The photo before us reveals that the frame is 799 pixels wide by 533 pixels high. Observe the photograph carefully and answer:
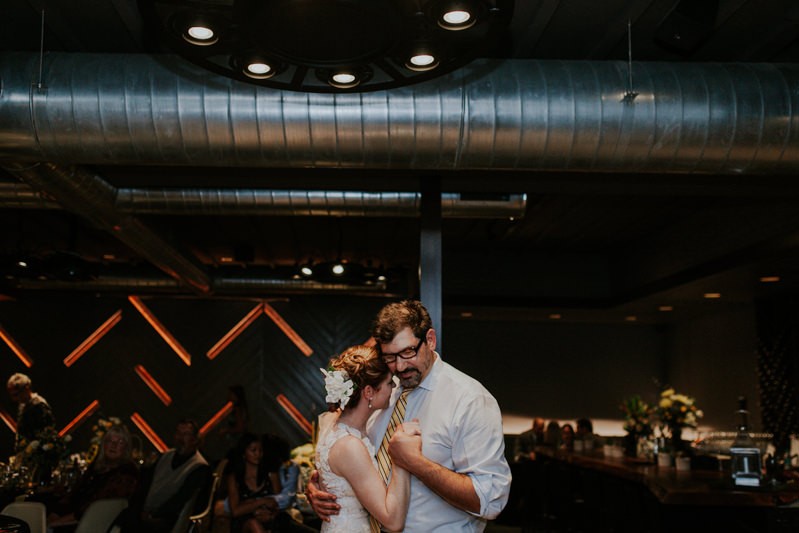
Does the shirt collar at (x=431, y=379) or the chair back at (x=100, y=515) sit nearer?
the shirt collar at (x=431, y=379)

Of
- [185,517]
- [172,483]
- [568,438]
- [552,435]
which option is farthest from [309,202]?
[552,435]

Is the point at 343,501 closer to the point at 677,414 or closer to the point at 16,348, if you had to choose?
the point at 677,414

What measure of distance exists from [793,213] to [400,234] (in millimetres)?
4066

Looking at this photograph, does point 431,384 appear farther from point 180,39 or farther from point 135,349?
point 135,349

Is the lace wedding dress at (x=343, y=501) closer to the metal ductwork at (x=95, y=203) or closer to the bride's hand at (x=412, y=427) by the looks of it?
the bride's hand at (x=412, y=427)

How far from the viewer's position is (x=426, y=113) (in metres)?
3.85

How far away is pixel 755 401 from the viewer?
9.48 metres

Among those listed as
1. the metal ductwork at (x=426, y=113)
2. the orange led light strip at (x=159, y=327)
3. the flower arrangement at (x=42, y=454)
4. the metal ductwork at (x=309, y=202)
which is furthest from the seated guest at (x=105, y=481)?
the orange led light strip at (x=159, y=327)

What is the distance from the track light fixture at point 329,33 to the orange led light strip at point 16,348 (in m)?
10.3

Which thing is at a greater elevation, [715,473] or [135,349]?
[135,349]

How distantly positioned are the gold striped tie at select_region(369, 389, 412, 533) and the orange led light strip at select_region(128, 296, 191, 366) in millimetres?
9633

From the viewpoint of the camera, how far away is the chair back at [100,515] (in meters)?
4.83

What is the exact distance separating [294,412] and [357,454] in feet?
30.8

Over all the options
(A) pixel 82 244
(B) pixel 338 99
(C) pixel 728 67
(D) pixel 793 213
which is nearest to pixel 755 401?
(D) pixel 793 213
